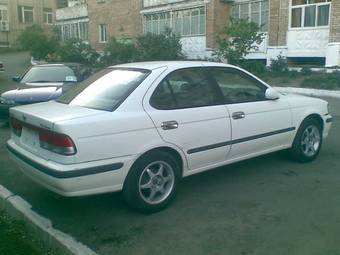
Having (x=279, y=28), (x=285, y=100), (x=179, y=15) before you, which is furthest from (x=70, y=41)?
(x=285, y=100)

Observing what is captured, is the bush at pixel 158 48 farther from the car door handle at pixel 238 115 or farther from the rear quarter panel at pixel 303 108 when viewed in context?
the car door handle at pixel 238 115

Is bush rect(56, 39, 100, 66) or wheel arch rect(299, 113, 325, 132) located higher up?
bush rect(56, 39, 100, 66)

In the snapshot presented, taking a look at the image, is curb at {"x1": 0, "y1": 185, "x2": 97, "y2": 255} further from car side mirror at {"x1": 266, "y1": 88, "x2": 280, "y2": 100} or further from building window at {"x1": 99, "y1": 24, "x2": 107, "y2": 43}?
building window at {"x1": 99, "y1": 24, "x2": 107, "y2": 43}

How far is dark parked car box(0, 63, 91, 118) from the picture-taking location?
7805mm

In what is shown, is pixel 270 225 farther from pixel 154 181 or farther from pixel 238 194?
pixel 154 181

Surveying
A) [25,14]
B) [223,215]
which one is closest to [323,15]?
[223,215]

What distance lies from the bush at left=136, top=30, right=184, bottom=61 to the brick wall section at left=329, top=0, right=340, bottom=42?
788cm

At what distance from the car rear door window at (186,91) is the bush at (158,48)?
1535 centimetres

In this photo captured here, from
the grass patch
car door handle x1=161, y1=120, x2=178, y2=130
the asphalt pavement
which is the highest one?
car door handle x1=161, y1=120, x2=178, y2=130

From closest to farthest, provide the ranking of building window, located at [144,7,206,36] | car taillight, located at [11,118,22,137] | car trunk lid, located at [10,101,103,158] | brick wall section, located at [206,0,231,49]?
car trunk lid, located at [10,101,103,158] < car taillight, located at [11,118,22,137] < brick wall section, located at [206,0,231,49] < building window, located at [144,7,206,36]

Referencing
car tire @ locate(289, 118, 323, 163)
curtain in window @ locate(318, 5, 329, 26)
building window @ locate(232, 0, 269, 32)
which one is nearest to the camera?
car tire @ locate(289, 118, 323, 163)

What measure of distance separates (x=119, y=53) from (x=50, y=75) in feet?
43.2

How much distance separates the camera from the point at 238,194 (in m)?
4.52

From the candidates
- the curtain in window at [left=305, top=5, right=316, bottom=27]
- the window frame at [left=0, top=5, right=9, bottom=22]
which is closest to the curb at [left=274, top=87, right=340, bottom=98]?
the curtain in window at [left=305, top=5, right=316, bottom=27]
